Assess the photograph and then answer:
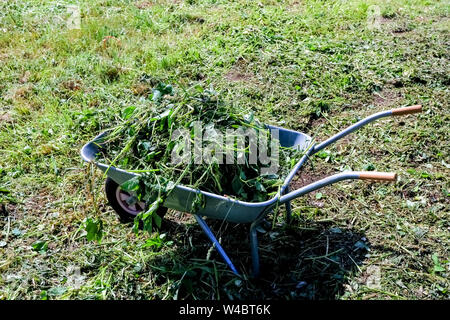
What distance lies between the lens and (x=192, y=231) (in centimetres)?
311

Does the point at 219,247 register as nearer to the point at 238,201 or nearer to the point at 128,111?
the point at 238,201

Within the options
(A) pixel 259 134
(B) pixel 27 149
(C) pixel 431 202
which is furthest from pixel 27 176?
(C) pixel 431 202

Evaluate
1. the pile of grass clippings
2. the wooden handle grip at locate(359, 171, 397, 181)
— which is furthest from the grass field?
the wooden handle grip at locate(359, 171, 397, 181)

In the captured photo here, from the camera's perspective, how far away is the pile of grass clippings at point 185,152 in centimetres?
255

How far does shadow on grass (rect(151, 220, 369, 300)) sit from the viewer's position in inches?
105

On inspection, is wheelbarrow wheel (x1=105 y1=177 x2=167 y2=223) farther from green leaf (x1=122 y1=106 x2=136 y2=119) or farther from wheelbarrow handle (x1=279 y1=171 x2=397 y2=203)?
wheelbarrow handle (x1=279 y1=171 x2=397 y2=203)

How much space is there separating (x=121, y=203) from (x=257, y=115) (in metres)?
1.77

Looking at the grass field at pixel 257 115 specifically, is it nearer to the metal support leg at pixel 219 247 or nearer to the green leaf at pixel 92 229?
the metal support leg at pixel 219 247

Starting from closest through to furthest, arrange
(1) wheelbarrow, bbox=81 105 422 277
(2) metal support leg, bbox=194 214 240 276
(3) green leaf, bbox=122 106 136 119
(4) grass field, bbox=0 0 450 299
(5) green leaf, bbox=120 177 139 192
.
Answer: (1) wheelbarrow, bbox=81 105 422 277 < (5) green leaf, bbox=120 177 139 192 < (2) metal support leg, bbox=194 214 240 276 < (4) grass field, bbox=0 0 450 299 < (3) green leaf, bbox=122 106 136 119

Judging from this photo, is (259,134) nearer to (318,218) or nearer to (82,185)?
(318,218)

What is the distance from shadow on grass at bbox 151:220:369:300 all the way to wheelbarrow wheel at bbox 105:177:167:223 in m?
0.25

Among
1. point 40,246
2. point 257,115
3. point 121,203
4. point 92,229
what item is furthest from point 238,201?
point 257,115

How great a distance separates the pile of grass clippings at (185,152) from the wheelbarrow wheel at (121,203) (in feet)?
0.77
